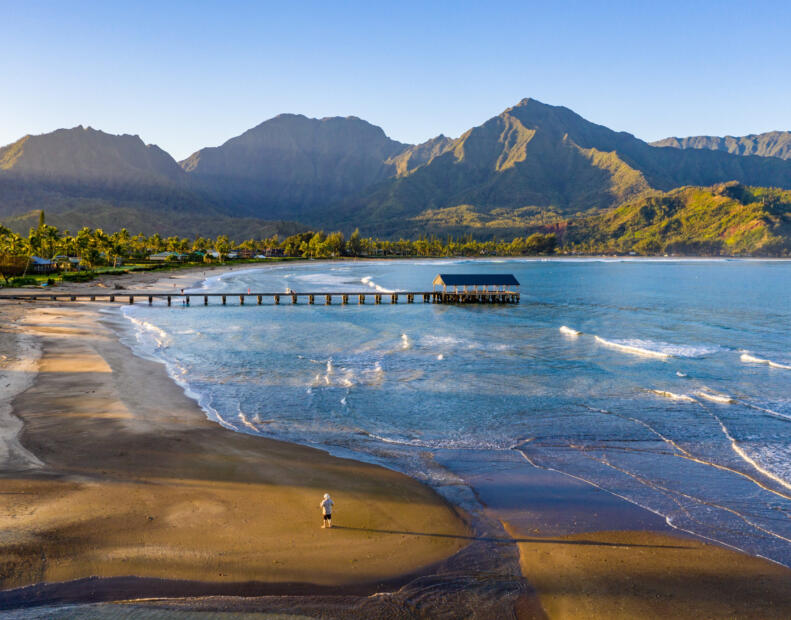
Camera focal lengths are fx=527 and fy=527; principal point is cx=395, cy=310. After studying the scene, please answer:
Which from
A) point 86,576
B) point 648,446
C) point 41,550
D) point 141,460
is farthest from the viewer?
point 648,446

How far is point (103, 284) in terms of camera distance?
8906 centimetres

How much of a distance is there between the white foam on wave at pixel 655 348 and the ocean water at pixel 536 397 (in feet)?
0.71

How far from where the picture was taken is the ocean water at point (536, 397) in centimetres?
1895

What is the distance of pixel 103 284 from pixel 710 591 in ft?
315

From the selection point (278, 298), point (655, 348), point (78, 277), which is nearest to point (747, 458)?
point (655, 348)

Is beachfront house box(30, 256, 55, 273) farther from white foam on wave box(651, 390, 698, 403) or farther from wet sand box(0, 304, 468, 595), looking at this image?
white foam on wave box(651, 390, 698, 403)

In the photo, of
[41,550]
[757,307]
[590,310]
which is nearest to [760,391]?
[41,550]

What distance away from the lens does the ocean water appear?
19.0 metres

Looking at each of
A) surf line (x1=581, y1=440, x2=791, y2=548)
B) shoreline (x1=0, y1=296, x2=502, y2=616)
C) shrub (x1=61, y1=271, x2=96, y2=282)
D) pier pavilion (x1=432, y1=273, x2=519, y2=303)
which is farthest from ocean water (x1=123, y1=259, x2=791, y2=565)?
shrub (x1=61, y1=271, x2=96, y2=282)

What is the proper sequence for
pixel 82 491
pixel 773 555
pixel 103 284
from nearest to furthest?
pixel 773 555 → pixel 82 491 → pixel 103 284

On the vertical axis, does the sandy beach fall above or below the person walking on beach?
below

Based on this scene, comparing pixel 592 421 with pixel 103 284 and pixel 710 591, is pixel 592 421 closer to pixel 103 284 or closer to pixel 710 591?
pixel 710 591

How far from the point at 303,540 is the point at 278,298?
222ft

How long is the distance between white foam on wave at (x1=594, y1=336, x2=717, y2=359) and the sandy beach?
27479 millimetres
